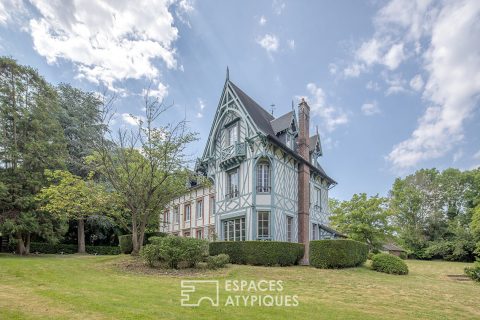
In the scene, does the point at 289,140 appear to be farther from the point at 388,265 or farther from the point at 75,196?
the point at 75,196

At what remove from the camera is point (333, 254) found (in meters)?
15.4

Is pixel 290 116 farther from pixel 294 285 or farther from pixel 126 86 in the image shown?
pixel 294 285

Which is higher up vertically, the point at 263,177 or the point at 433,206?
the point at 263,177

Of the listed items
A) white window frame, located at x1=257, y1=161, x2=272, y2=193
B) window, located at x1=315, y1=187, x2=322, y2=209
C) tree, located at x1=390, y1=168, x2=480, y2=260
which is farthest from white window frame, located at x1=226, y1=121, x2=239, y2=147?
tree, located at x1=390, y1=168, x2=480, y2=260

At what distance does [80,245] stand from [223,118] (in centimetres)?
1620

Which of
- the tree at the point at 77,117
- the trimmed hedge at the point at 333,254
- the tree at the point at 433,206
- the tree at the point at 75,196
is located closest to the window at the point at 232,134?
the trimmed hedge at the point at 333,254

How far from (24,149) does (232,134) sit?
42.2 ft

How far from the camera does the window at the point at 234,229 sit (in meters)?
18.9

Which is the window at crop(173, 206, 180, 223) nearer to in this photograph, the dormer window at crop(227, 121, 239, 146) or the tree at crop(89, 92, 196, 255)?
the dormer window at crop(227, 121, 239, 146)

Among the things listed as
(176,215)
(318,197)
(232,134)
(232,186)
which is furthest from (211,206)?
(318,197)

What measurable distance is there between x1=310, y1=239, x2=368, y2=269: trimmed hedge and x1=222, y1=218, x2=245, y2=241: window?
14.0 ft

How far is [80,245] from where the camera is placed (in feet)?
88.1

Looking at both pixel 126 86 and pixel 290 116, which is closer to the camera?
pixel 126 86

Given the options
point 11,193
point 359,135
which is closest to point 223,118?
point 359,135
